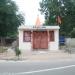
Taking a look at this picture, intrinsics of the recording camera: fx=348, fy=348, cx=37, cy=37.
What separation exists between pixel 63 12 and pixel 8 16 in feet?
35.0

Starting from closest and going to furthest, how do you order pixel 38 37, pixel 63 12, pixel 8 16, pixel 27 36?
1. pixel 27 36
2. pixel 38 37
3. pixel 63 12
4. pixel 8 16

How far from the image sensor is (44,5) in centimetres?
6850

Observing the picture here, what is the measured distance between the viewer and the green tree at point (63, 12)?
64.6 meters

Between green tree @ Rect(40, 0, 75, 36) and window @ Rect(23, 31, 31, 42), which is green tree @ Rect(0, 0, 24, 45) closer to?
green tree @ Rect(40, 0, 75, 36)

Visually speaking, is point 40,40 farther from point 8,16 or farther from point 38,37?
point 8,16

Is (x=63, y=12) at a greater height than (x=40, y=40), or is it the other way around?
(x=63, y=12)

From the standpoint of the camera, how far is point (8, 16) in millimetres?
67312

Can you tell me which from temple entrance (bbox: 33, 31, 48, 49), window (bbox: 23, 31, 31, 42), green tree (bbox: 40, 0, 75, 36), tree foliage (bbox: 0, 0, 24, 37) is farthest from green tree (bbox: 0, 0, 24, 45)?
temple entrance (bbox: 33, 31, 48, 49)

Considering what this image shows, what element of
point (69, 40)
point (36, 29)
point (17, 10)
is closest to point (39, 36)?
point (36, 29)

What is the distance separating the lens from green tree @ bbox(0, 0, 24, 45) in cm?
6588

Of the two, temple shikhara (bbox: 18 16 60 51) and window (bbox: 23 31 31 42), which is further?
window (bbox: 23 31 31 42)

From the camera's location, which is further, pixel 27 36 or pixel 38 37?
pixel 38 37

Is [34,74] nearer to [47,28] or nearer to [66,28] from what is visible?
[47,28]

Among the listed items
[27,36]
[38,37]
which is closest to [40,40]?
[38,37]
